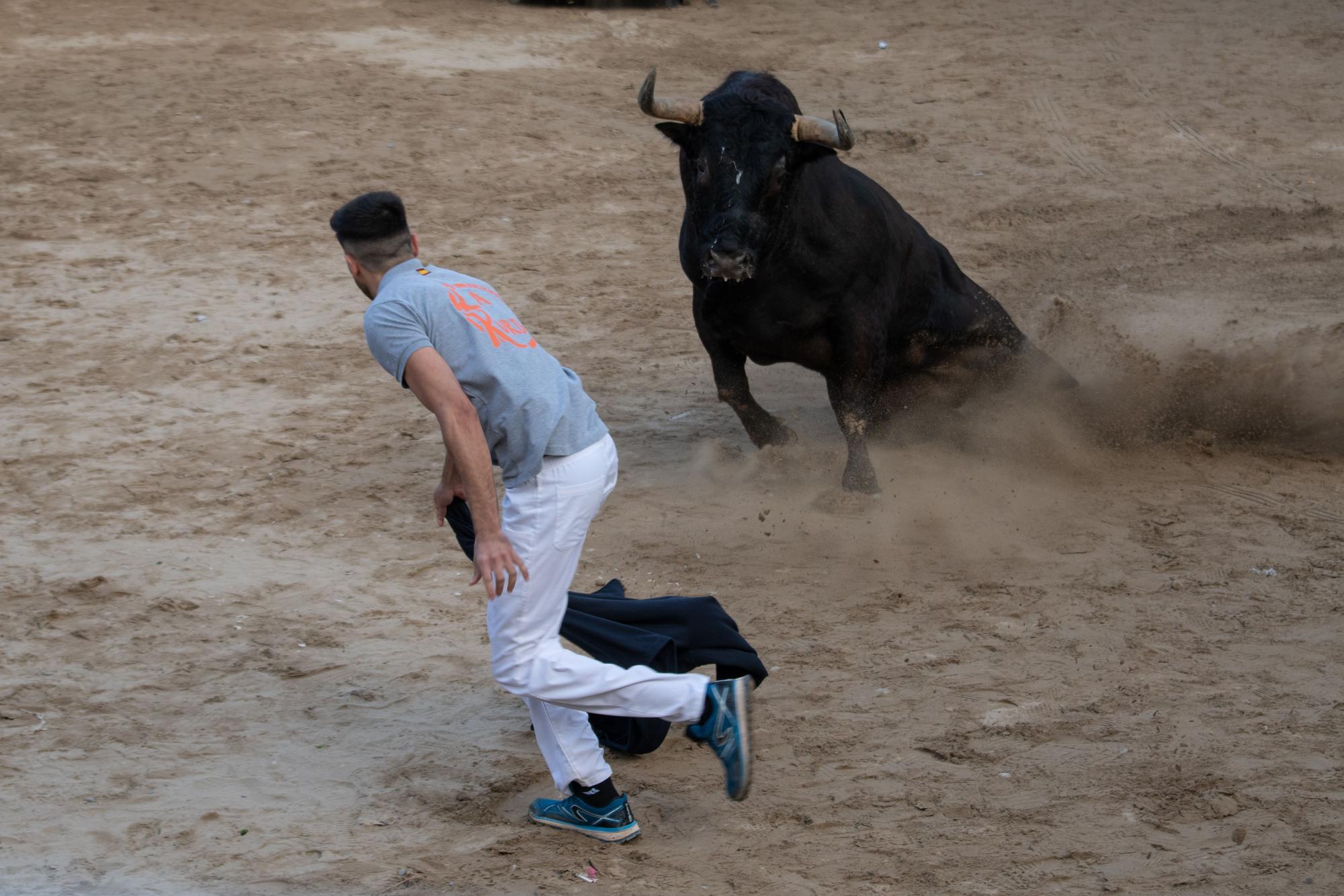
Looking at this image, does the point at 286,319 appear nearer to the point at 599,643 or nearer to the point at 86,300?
the point at 86,300

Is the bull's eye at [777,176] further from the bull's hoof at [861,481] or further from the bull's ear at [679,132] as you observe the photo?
the bull's hoof at [861,481]

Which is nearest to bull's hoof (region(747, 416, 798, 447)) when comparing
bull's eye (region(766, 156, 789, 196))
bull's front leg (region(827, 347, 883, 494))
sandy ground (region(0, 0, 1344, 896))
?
sandy ground (region(0, 0, 1344, 896))

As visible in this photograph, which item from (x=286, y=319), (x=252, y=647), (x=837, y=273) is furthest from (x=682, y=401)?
(x=252, y=647)

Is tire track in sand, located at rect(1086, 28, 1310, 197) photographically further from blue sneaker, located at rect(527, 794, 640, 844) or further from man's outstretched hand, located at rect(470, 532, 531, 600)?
man's outstretched hand, located at rect(470, 532, 531, 600)

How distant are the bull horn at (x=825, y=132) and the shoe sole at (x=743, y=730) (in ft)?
11.0

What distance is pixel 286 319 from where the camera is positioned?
9641mm

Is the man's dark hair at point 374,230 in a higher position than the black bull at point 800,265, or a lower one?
higher

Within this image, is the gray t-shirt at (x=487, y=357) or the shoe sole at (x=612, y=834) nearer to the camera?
the gray t-shirt at (x=487, y=357)

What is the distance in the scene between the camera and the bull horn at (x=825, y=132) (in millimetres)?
6820

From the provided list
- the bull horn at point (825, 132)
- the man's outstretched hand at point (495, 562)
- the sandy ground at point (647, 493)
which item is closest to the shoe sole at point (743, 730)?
the sandy ground at point (647, 493)

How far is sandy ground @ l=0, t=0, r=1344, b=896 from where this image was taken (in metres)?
4.62

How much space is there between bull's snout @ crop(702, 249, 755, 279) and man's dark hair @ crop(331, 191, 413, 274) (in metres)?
2.59

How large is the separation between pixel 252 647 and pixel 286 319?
424 centimetres

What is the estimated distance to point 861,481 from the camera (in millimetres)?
7414
